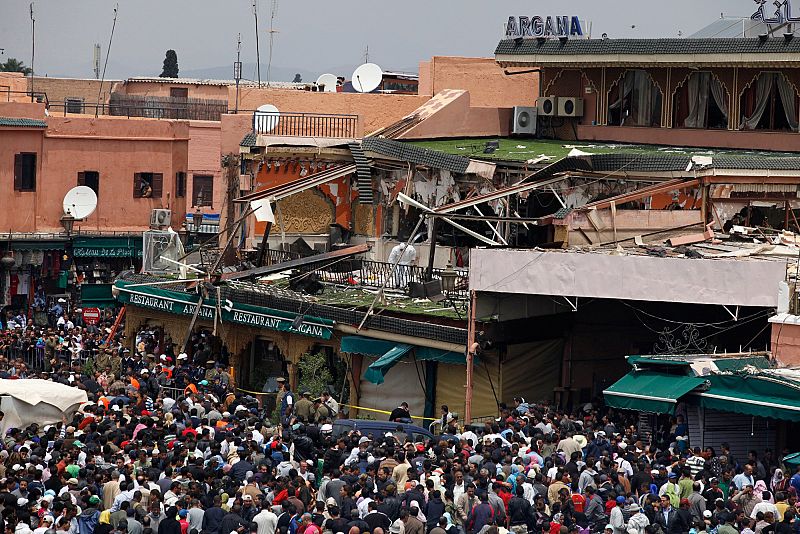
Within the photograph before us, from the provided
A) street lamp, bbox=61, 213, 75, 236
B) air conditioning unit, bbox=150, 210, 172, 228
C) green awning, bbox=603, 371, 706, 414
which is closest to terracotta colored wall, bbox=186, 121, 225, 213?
air conditioning unit, bbox=150, 210, 172, 228

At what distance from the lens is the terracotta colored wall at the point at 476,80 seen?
43656 mm

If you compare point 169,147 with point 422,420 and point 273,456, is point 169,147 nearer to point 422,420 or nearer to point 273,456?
point 422,420

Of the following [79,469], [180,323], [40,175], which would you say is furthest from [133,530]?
[40,175]

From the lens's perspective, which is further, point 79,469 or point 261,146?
point 261,146

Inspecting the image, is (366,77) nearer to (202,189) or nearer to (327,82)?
(327,82)

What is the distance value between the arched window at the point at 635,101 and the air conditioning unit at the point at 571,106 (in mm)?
831

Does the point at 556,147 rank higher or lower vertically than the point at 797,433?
higher

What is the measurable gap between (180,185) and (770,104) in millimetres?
20680

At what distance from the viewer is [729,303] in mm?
23844

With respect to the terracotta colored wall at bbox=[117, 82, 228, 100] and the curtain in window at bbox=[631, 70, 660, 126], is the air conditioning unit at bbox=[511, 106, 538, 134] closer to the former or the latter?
the curtain in window at bbox=[631, 70, 660, 126]

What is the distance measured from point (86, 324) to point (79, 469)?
20.5 m

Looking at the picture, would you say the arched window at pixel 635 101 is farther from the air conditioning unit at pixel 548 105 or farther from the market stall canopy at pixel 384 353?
the market stall canopy at pixel 384 353

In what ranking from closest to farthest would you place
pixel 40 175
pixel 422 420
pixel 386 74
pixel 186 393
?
pixel 186 393 < pixel 422 420 < pixel 40 175 < pixel 386 74

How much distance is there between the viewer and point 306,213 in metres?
36.3
